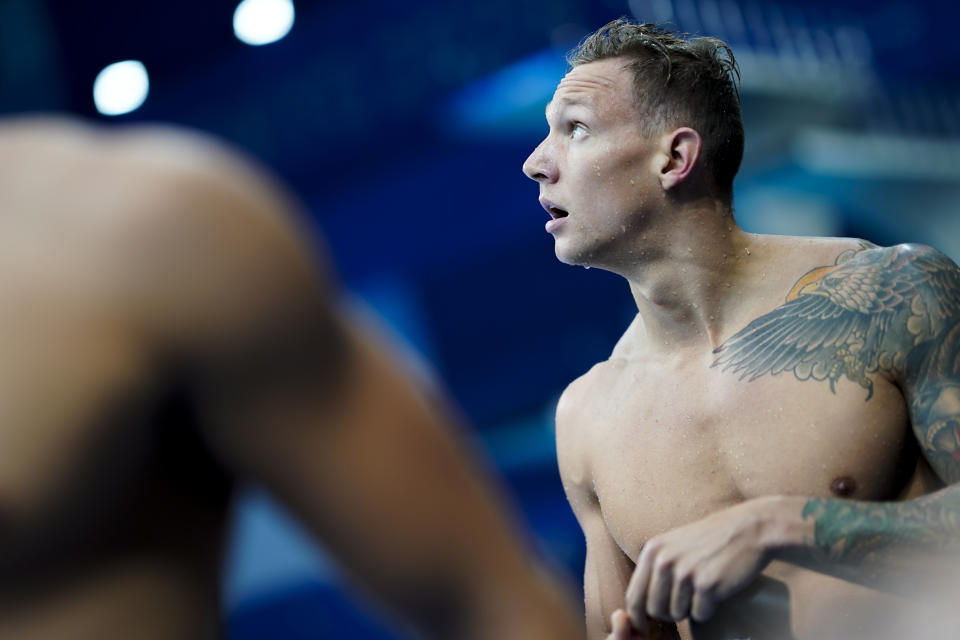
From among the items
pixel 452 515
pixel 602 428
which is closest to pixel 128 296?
pixel 452 515

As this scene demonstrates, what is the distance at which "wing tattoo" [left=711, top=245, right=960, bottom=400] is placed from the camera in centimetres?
146

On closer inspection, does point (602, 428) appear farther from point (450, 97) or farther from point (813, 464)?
point (450, 97)

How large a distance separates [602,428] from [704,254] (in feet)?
0.91

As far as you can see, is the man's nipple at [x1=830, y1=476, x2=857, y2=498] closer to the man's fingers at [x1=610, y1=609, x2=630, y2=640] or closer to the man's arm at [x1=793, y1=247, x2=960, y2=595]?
the man's arm at [x1=793, y1=247, x2=960, y2=595]

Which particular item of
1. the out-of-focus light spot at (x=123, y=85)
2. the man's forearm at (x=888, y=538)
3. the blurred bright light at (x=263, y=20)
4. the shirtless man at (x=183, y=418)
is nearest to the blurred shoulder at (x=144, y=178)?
the shirtless man at (x=183, y=418)

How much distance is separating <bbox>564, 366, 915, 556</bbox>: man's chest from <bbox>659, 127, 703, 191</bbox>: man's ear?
268mm

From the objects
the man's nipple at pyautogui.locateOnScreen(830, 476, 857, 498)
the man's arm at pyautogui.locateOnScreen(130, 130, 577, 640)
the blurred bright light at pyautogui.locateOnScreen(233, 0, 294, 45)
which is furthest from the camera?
the blurred bright light at pyautogui.locateOnScreen(233, 0, 294, 45)

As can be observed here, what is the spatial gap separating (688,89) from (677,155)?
0.10 m

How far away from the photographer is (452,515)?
530 mm

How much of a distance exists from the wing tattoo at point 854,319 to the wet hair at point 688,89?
0.25 meters

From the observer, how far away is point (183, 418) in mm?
539

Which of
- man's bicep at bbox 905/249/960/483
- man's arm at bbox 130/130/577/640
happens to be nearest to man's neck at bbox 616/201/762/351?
man's bicep at bbox 905/249/960/483

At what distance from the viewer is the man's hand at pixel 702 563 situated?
4.28 ft

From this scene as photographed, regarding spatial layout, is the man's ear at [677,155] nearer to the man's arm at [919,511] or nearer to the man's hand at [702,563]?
the man's arm at [919,511]
